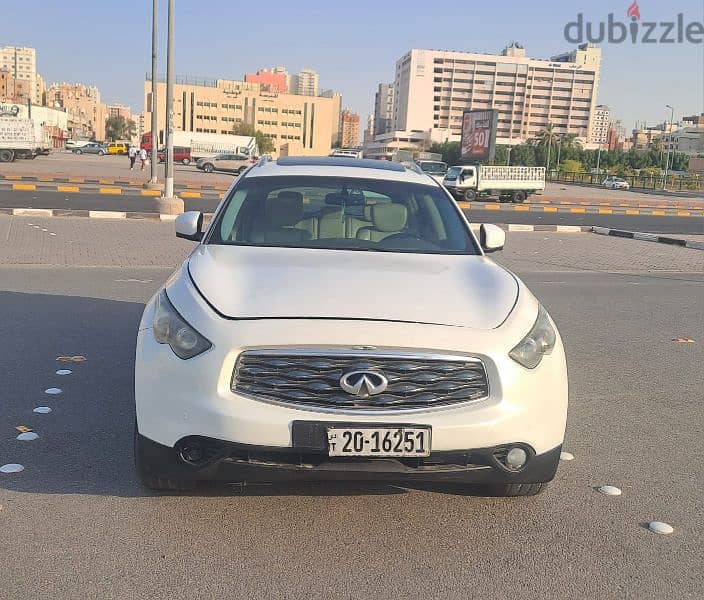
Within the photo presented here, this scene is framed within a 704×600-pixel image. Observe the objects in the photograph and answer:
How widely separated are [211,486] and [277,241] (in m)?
1.51

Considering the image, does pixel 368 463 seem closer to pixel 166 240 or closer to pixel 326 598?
pixel 326 598

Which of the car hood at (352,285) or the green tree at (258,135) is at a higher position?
the green tree at (258,135)

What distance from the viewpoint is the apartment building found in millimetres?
169250

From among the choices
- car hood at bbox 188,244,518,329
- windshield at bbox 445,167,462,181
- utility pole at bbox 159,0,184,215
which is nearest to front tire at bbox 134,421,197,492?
car hood at bbox 188,244,518,329

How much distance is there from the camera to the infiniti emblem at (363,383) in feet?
10.0

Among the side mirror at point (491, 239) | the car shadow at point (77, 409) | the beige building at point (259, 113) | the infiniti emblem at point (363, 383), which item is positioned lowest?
the car shadow at point (77, 409)

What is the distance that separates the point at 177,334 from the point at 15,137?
5194cm

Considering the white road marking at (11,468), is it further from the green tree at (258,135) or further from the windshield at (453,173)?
the green tree at (258,135)

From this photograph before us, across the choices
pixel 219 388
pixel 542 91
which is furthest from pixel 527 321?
pixel 542 91

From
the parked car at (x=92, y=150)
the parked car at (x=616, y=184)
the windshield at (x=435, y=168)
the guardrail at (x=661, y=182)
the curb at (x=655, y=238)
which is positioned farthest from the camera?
the parked car at (x=92, y=150)

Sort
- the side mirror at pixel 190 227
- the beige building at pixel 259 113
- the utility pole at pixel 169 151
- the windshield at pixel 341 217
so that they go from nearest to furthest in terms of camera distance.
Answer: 1. the windshield at pixel 341 217
2. the side mirror at pixel 190 227
3. the utility pole at pixel 169 151
4. the beige building at pixel 259 113

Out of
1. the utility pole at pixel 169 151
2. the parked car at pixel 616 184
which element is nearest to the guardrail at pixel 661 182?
the parked car at pixel 616 184

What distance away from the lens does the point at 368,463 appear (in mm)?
3102

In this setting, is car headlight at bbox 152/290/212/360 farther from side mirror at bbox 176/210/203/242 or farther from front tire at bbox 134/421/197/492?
side mirror at bbox 176/210/203/242
